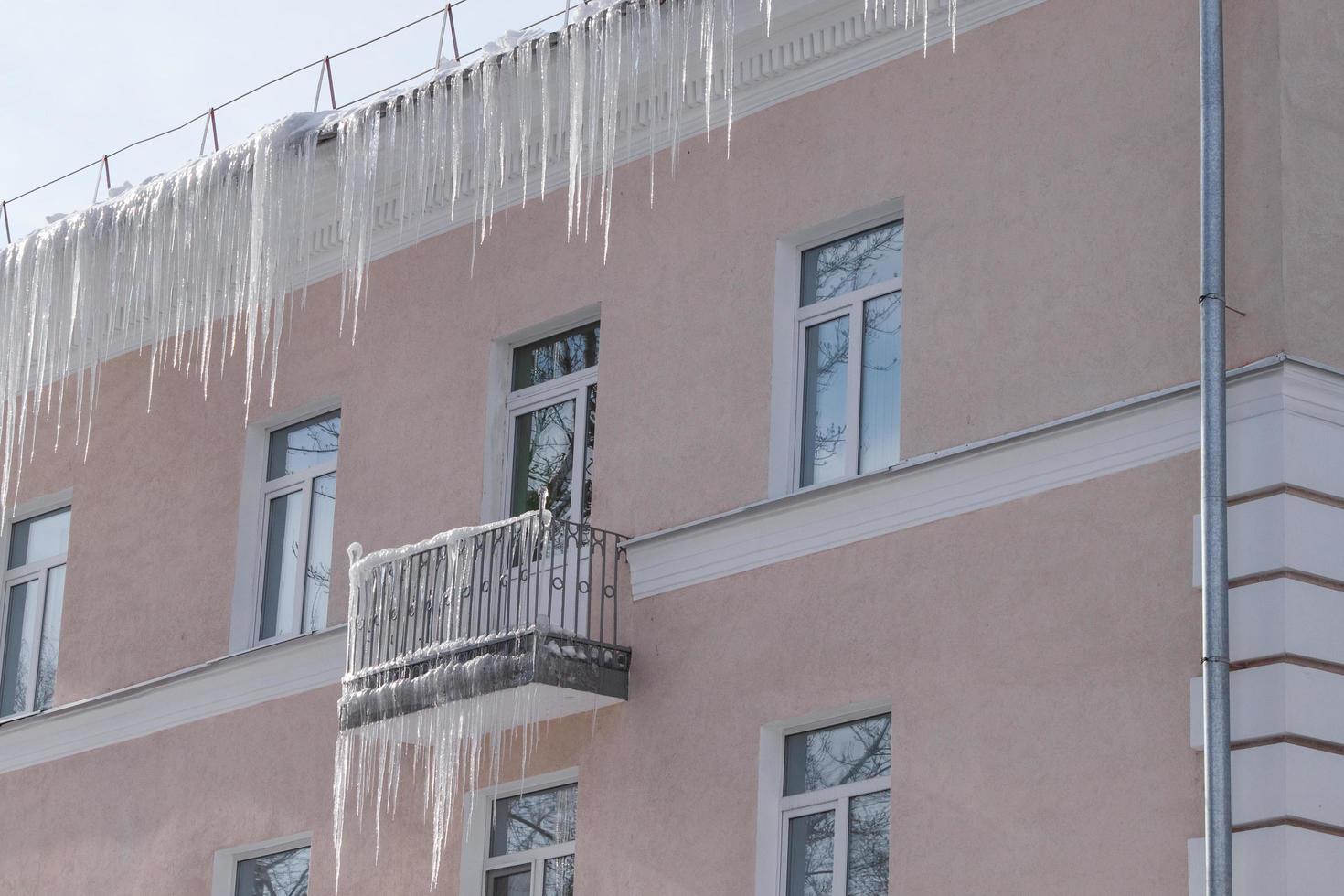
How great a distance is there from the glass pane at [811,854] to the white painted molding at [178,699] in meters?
3.74

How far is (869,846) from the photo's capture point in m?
12.2

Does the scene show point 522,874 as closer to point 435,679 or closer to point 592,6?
point 435,679

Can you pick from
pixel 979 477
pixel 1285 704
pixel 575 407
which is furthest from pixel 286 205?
pixel 1285 704

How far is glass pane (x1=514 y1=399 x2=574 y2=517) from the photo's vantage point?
578 inches

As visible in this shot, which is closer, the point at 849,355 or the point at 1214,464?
the point at 1214,464

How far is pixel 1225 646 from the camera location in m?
10.5

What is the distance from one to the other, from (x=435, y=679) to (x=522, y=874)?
144cm

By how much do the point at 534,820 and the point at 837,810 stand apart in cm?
236

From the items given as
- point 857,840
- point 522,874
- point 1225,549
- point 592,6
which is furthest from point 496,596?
point 1225,549

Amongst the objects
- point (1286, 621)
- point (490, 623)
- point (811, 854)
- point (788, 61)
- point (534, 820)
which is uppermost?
point (788, 61)

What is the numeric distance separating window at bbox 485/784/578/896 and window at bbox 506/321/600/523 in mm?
1697

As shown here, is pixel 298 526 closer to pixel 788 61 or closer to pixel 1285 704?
pixel 788 61

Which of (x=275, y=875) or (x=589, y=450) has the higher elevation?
(x=589, y=450)

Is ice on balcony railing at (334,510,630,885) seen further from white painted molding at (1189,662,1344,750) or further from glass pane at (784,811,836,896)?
white painted molding at (1189,662,1344,750)
